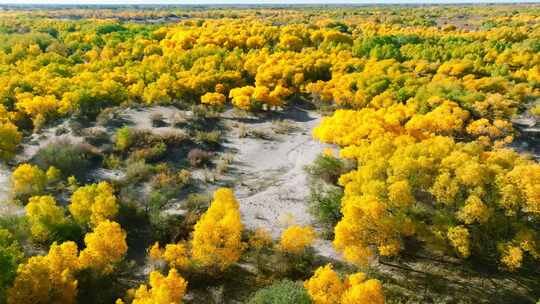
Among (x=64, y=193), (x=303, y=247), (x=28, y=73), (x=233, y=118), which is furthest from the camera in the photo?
(x=28, y=73)

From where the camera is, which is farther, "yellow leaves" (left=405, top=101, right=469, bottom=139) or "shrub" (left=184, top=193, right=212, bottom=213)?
"yellow leaves" (left=405, top=101, right=469, bottom=139)

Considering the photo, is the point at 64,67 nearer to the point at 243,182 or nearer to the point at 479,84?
the point at 243,182

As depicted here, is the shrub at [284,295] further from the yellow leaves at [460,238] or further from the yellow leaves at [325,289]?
the yellow leaves at [460,238]

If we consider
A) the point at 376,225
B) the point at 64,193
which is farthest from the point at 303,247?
the point at 64,193

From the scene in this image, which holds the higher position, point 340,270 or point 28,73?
point 28,73

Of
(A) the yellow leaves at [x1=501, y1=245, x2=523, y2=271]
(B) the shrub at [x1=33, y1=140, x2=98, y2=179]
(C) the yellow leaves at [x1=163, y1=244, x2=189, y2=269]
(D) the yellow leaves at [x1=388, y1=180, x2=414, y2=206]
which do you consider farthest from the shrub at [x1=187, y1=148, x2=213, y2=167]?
(A) the yellow leaves at [x1=501, y1=245, x2=523, y2=271]

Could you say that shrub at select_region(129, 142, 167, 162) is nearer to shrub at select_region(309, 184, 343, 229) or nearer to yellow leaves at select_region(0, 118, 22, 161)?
yellow leaves at select_region(0, 118, 22, 161)

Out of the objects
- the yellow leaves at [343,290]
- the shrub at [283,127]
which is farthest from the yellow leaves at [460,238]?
the shrub at [283,127]
